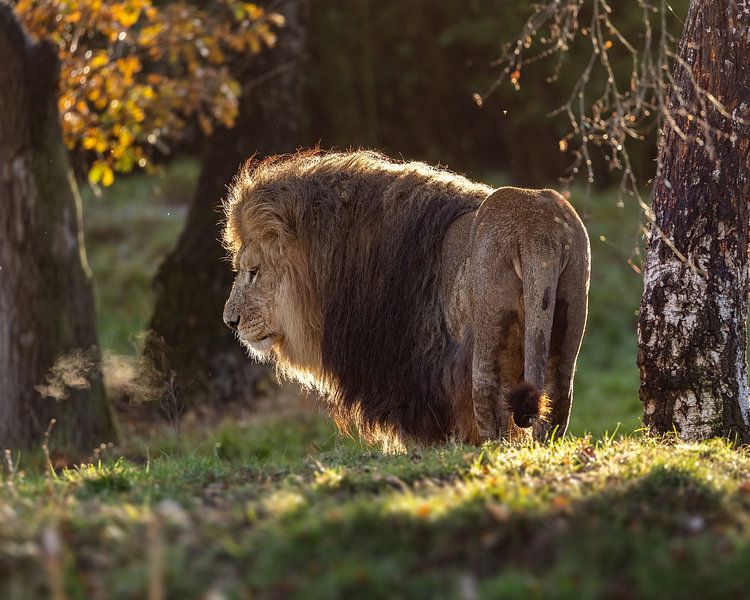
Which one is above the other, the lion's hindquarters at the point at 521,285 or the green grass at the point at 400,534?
the lion's hindquarters at the point at 521,285

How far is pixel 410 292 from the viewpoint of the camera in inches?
243

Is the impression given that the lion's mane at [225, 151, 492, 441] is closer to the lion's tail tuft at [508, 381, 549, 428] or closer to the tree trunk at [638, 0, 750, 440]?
the lion's tail tuft at [508, 381, 549, 428]

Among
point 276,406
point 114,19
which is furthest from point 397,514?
point 114,19

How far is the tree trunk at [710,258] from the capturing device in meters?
6.17

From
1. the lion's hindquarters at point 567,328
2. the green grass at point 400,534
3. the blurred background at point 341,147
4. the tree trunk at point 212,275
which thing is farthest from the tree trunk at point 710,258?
the tree trunk at point 212,275

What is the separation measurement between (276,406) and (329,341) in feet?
14.7

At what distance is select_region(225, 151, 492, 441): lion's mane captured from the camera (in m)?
6.11

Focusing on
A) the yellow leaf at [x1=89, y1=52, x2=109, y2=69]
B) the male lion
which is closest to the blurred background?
the yellow leaf at [x1=89, y1=52, x2=109, y2=69]

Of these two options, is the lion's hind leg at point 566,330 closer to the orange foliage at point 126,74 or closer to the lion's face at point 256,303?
the lion's face at point 256,303

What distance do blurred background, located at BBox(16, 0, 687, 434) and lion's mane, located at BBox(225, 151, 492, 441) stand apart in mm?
3413

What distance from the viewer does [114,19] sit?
10.6 metres

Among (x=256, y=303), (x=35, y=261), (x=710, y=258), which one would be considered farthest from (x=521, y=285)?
(x=35, y=261)

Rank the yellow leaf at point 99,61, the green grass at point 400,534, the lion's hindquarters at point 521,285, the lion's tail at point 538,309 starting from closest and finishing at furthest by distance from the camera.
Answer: the green grass at point 400,534, the lion's tail at point 538,309, the lion's hindquarters at point 521,285, the yellow leaf at point 99,61

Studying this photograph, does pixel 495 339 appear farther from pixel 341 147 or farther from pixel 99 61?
pixel 341 147
